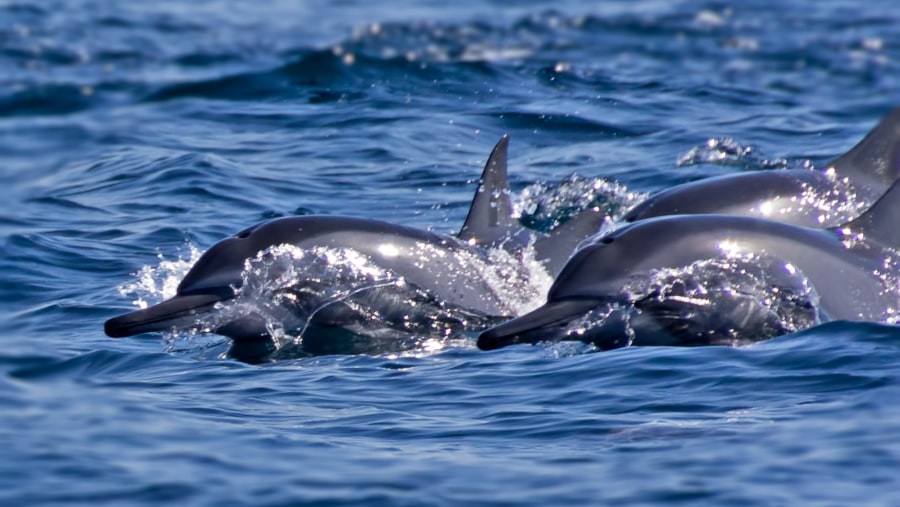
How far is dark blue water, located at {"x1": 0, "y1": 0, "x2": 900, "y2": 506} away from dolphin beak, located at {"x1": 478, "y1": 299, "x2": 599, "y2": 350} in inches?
7.0

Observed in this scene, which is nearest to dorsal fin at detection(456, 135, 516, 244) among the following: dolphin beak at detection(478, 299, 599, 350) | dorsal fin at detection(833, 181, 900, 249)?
dolphin beak at detection(478, 299, 599, 350)

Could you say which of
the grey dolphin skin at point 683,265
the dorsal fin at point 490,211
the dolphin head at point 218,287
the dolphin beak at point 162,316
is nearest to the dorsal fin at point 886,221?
the grey dolphin skin at point 683,265

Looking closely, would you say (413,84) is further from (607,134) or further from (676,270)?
(676,270)

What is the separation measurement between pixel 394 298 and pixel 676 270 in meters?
1.96

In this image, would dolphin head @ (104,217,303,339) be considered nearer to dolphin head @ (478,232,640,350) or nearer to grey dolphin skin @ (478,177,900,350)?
dolphin head @ (478,232,640,350)

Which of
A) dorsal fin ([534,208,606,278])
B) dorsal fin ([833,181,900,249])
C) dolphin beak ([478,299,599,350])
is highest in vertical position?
dorsal fin ([833,181,900,249])

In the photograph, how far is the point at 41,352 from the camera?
9273 millimetres

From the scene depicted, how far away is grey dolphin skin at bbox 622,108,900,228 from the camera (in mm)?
10812

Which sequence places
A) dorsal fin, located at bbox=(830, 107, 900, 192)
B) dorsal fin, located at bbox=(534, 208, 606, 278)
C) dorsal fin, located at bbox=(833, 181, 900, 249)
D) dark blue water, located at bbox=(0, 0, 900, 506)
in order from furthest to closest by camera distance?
1. dorsal fin, located at bbox=(830, 107, 900, 192)
2. dorsal fin, located at bbox=(534, 208, 606, 278)
3. dorsal fin, located at bbox=(833, 181, 900, 249)
4. dark blue water, located at bbox=(0, 0, 900, 506)

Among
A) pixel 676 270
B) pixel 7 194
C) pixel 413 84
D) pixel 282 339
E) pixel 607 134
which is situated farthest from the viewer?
pixel 413 84

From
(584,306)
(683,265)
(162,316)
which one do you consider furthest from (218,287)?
(683,265)

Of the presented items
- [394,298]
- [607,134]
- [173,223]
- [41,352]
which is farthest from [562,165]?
[41,352]

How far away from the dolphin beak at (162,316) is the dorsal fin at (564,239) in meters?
2.30

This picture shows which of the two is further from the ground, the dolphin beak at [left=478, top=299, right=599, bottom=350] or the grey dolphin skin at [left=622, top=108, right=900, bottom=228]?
the grey dolphin skin at [left=622, top=108, right=900, bottom=228]
